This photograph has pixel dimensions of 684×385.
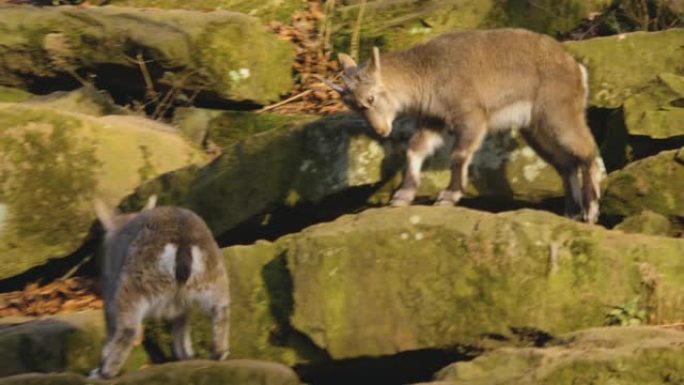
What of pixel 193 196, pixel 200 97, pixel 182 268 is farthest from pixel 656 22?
pixel 182 268

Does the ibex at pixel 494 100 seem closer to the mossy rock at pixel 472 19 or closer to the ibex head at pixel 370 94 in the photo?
the ibex head at pixel 370 94

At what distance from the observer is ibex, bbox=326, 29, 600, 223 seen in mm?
12594

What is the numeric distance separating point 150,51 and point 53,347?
19.0 feet

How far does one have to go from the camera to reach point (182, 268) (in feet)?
32.3

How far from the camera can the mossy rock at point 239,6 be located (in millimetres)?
18953

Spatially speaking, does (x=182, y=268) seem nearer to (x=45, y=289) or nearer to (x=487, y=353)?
(x=487, y=353)

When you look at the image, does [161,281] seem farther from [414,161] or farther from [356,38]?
[356,38]

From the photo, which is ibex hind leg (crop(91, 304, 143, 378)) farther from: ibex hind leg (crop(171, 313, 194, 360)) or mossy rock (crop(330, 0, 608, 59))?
mossy rock (crop(330, 0, 608, 59))

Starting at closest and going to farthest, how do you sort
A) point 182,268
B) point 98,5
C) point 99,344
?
point 182,268, point 99,344, point 98,5

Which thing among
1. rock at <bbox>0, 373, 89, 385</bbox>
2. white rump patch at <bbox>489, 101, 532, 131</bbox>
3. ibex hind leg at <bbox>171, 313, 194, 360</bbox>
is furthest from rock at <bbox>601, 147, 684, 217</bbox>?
rock at <bbox>0, 373, 89, 385</bbox>

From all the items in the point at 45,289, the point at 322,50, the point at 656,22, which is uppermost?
the point at 656,22

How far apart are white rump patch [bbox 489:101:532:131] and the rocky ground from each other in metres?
0.40

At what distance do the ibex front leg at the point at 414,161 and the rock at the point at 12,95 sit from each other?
5899mm

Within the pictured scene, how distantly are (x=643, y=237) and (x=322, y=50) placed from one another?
24.3 feet
